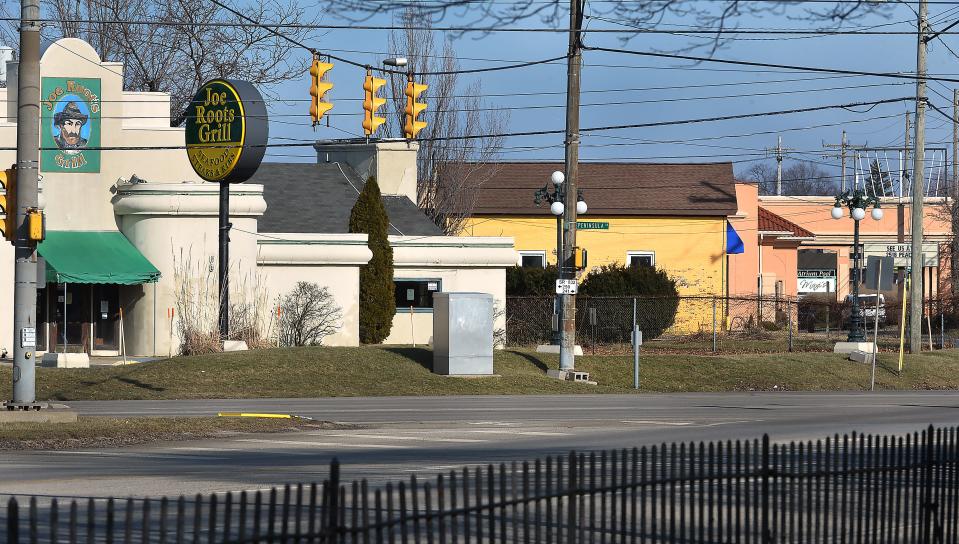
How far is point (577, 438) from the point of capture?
65.2 feet

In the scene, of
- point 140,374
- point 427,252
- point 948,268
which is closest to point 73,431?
point 140,374

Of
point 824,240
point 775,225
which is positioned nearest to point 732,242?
point 775,225

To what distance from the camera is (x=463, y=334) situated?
105 feet

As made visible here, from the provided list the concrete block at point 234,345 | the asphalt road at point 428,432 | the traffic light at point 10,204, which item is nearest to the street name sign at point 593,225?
the concrete block at point 234,345

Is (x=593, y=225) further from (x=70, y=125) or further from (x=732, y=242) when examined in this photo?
(x=70, y=125)

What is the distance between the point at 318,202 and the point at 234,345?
13265 mm

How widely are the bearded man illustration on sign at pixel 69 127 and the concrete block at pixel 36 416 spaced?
788 inches

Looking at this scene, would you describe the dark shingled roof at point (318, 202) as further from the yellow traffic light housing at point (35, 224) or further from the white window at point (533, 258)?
the yellow traffic light housing at point (35, 224)

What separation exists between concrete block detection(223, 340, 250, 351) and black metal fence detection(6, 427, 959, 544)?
24384 mm

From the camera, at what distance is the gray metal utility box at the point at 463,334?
3183cm

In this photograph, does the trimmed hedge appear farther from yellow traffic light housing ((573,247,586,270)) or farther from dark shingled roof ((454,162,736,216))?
dark shingled roof ((454,162,736,216))

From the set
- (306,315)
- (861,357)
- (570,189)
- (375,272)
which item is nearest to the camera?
(570,189)

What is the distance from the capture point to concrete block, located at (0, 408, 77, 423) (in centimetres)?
2050

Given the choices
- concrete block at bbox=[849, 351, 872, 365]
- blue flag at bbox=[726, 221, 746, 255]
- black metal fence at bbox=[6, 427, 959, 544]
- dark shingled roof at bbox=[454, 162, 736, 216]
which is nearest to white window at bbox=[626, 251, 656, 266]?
dark shingled roof at bbox=[454, 162, 736, 216]
